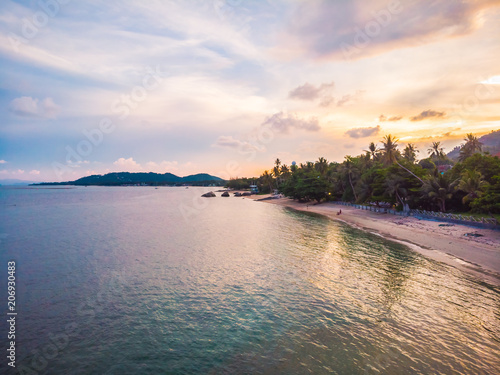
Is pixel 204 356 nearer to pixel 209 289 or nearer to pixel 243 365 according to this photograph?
pixel 243 365

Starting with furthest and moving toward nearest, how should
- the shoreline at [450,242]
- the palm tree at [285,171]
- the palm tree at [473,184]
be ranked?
1. the palm tree at [285,171]
2. the palm tree at [473,184]
3. the shoreline at [450,242]

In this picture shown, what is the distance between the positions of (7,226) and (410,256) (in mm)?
77741

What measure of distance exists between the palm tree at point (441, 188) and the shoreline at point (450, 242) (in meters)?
6.33

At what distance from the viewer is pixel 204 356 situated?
14.2 meters

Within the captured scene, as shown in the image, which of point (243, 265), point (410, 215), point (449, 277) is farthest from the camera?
point (410, 215)

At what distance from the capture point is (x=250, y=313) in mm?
18797

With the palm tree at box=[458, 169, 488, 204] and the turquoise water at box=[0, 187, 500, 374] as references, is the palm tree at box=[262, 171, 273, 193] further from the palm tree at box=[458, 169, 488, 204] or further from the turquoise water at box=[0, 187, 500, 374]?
the turquoise water at box=[0, 187, 500, 374]

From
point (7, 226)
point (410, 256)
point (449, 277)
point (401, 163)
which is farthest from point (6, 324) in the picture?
point (401, 163)

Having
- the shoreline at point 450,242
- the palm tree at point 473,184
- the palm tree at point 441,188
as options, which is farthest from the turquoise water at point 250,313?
the palm tree at point 441,188

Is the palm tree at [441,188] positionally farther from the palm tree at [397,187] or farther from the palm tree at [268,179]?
the palm tree at [268,179]

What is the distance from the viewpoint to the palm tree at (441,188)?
50.4 metres

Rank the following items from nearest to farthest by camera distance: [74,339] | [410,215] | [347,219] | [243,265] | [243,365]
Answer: [243,365] → [74,339] → [243,265] → [410,215] → [347,219]

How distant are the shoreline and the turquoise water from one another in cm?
242

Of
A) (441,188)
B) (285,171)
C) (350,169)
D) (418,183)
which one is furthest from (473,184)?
(285,171)
